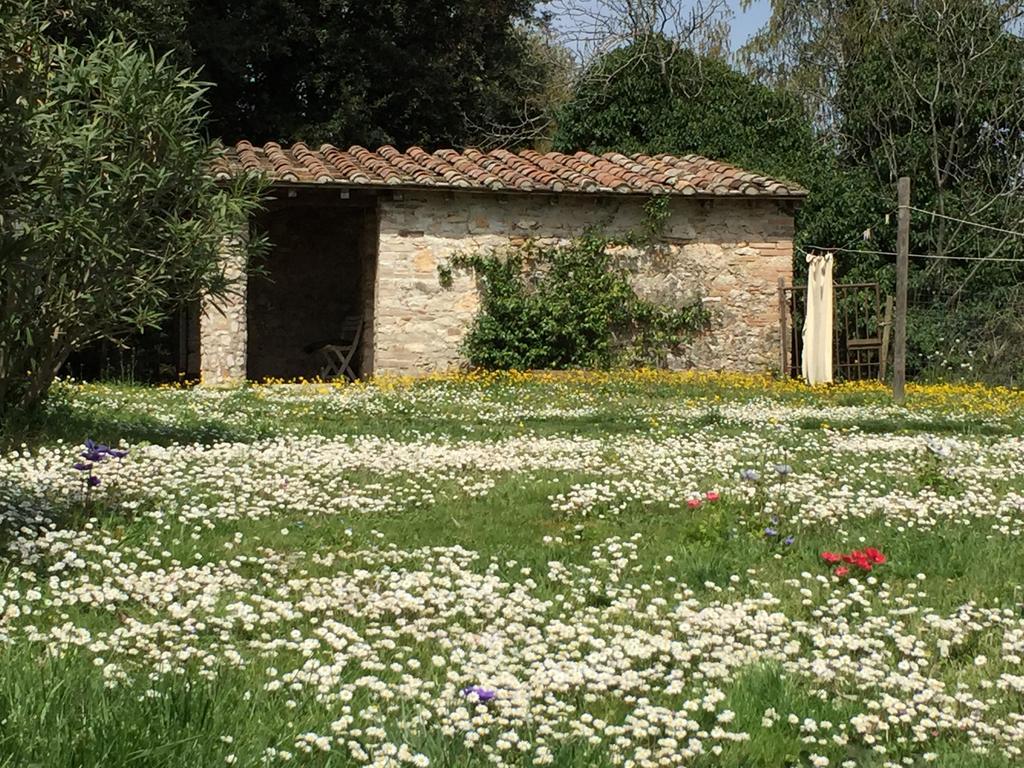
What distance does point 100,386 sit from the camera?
15406 mm

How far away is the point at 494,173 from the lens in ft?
60.0

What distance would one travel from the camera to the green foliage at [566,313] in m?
18.1

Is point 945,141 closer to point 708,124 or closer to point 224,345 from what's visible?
point 708,124

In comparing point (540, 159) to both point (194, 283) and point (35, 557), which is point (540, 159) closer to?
point (194, 283)

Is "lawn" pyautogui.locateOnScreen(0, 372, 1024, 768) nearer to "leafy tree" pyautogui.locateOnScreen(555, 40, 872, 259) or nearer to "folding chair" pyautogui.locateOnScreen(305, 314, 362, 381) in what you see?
"folding chair" pyautogui.locateOnScreen(305, 314, 362, 381)

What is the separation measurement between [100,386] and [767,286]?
10.8 meters

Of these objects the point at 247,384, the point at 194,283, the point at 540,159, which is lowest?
the point at 247,384

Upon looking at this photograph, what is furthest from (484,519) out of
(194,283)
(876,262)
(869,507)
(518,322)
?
(876,262)

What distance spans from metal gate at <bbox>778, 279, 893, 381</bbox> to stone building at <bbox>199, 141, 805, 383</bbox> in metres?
0.25

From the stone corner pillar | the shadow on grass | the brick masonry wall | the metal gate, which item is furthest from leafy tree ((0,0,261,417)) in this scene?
the metal gate

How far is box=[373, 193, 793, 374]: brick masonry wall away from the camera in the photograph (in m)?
17.8

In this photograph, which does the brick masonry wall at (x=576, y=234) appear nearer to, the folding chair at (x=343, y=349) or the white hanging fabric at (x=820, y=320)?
the white hanging fabric at (x=820, y=320)

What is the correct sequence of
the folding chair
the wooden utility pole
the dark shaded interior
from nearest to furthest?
the wooden utility pole
the folding chair
the dark shaded interior

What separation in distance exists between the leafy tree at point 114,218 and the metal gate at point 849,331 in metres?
11.9
